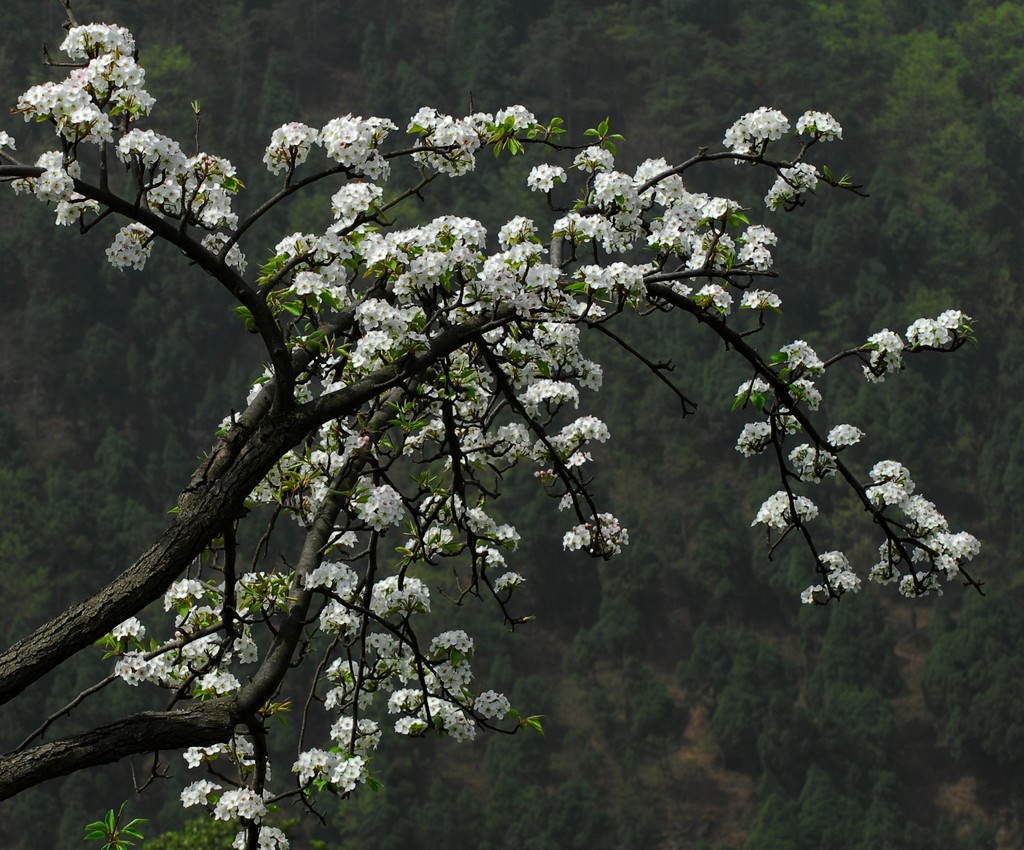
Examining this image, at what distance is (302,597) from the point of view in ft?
15.1

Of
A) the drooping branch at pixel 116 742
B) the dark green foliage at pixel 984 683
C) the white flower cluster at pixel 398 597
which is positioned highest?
the dark green foliage at pixel 984 683

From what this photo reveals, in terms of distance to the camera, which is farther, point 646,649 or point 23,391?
point 23,391

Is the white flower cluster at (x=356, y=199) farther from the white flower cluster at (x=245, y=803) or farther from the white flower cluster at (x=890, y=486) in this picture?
the white flower cluster at (x=890, y=486)

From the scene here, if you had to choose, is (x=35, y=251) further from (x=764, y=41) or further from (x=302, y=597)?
(x=302, y=597)

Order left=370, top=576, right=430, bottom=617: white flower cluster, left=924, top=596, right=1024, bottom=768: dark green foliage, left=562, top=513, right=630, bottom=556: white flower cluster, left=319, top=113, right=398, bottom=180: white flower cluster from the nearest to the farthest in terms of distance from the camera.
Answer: left=319, top=113, right=398, bottom=180: white flower cluster < left=370, top=576, right=430, bottom=617: white flower cluster < left=562, top=513, right=630, bottom=556: white flower cluster < left=924, top=596, right=1024, bottom=768: dark green foliage

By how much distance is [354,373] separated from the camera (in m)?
4.63

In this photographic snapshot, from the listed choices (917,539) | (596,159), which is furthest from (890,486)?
(596,159)

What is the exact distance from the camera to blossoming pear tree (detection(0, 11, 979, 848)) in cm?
384

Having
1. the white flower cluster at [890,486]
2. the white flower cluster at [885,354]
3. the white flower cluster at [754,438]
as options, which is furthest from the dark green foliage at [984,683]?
the white flower cluster at [885,354]

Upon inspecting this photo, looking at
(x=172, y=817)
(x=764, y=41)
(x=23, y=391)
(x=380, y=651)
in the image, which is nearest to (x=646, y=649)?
(x=172, y=817)

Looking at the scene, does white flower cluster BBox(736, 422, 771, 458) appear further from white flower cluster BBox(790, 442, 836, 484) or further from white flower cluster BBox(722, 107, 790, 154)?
white flower cluster BBox(722, 107, 790, 154)

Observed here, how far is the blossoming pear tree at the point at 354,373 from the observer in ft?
12.6

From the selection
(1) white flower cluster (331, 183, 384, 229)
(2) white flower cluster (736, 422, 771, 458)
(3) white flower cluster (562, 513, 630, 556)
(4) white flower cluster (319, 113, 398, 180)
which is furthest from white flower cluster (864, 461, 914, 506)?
(4) white flower cluster (319, 113, 398, 180)

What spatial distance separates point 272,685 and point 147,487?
3030cm
